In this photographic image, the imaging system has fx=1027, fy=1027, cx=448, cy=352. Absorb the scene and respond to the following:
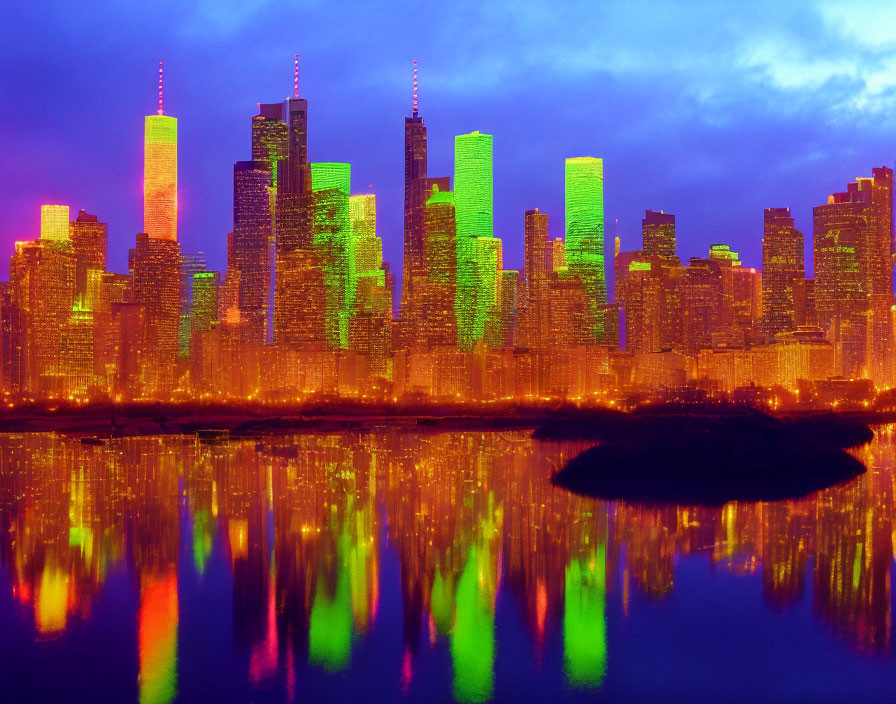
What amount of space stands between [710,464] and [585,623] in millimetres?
34642

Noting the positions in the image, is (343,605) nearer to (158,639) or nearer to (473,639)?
(473,639)

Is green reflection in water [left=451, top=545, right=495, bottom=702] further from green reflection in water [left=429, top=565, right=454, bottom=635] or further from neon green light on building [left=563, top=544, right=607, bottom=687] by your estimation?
neon green light on building [left=563, top=544, right=607, bottom=687]

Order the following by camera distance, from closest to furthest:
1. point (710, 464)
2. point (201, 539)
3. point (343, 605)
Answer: point (343, 605), point (201, 539), point (710, 464)

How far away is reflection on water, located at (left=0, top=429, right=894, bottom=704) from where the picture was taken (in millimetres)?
20844

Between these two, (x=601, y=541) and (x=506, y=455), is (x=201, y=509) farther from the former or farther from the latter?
(x=506, y=455)

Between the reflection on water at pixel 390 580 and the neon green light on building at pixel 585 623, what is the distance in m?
0.08

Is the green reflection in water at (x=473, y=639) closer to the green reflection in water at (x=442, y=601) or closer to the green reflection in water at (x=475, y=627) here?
the green reflection in water at (x=475, y=627)

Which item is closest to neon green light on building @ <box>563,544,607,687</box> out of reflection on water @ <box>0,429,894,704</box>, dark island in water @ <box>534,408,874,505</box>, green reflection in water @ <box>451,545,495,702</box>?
reflection on water @ <box>0,429,894,704</box>

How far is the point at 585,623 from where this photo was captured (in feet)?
80.0

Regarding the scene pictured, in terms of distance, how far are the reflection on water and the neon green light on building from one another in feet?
0.26

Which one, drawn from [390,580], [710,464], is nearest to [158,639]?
[390,580]

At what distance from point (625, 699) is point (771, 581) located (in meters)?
11.7

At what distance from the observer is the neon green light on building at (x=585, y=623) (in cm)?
2083

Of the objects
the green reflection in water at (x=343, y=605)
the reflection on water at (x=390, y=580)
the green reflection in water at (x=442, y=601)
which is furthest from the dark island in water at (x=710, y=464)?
the green reflection in water at (x=442, y=601)
